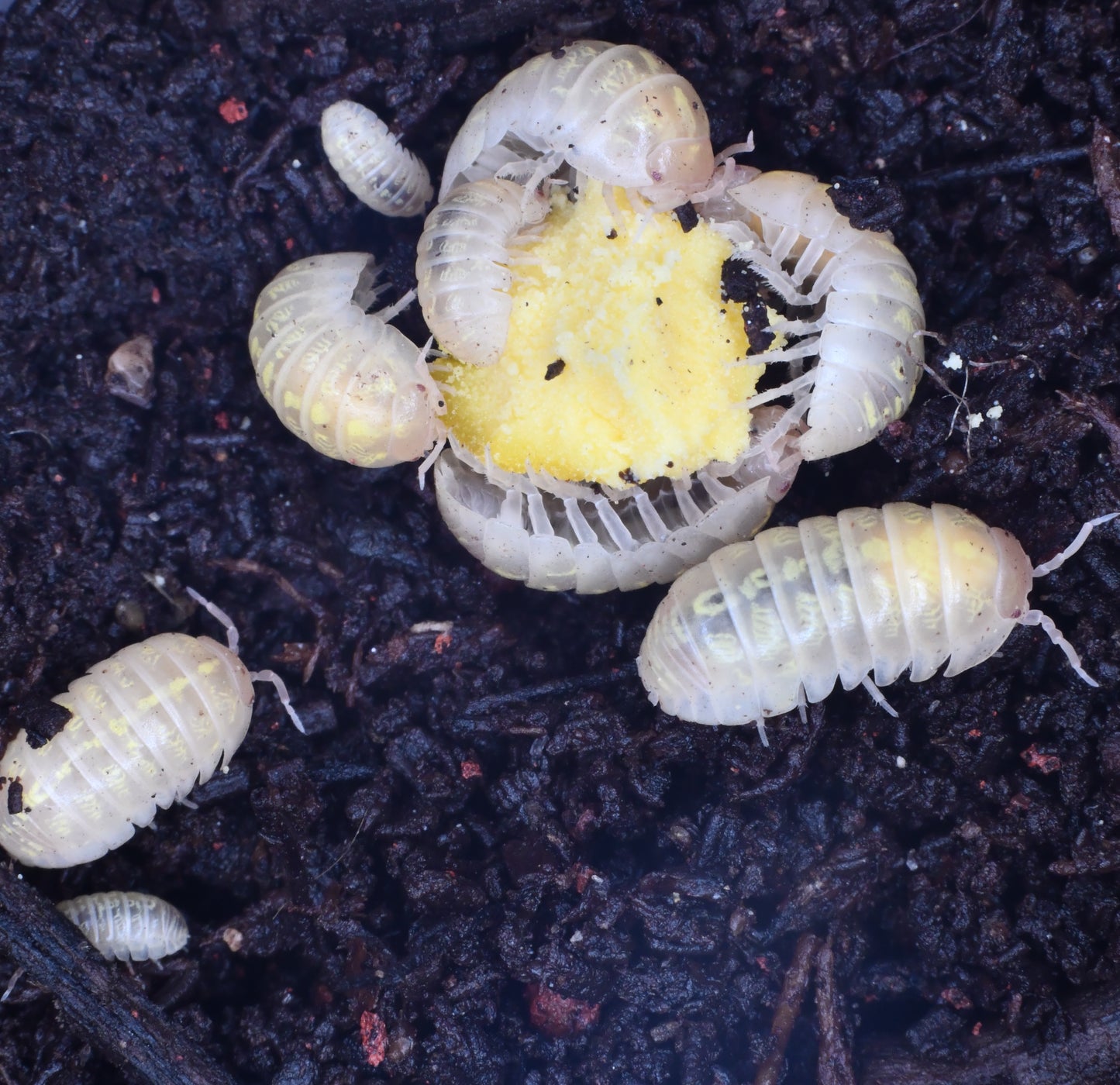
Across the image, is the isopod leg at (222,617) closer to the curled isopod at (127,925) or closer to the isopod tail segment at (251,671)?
the isopod tail segment at (251,671)

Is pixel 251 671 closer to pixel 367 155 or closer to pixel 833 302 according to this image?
pixel 367 155

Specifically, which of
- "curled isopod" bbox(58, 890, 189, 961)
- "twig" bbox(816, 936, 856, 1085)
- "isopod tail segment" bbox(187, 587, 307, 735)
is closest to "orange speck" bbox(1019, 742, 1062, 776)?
"twig" bbox(816, 936, 856, 1085)

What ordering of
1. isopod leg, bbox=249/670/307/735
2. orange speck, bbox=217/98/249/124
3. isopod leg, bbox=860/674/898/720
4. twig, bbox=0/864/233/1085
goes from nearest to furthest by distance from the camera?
twig, bbox=0/864/233/1085, isopod leg, bbox=860/674/898/720, isopod leg, bbox=249/670/307/735, orange speck, bbox=217/98/249/124

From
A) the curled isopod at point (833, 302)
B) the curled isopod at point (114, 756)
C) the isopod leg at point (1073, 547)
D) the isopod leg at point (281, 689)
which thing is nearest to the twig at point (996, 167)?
the curled isopod at point (833, 302)

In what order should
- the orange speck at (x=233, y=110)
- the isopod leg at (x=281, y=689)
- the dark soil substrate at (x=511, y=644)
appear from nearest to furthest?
the dark soil substrate at (x=511, y=644), the isopod leg at (x=281, y=689), the orange speck at (x=233, y=110)

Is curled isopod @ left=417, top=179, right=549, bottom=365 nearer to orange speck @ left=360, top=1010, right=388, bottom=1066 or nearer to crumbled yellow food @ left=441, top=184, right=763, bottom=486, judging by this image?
crumbled yellow food @ left=441, top=184, right=763, bottom=486

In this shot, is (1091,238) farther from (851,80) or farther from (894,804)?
(894,804)
